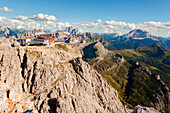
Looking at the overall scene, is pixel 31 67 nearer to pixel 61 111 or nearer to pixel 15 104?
pixel 61 111

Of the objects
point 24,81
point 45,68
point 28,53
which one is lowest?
point 24,81

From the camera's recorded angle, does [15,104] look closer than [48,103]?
Yes

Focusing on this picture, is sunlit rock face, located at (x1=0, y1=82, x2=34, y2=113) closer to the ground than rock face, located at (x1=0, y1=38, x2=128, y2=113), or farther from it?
farther from it

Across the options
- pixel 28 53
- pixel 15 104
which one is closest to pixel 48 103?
pixel 28 53

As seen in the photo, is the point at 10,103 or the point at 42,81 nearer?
the point at 10,103

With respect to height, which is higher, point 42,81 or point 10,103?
point 10,103

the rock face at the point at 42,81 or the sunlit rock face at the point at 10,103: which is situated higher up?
the sunlit rock face at the point at 10,103

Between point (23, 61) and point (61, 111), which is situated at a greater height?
point (23, 61)

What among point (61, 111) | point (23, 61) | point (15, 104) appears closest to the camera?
point (15, 104)

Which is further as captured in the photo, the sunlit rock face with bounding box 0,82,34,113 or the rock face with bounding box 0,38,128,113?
the rock face with bounding box 0,38,128,113

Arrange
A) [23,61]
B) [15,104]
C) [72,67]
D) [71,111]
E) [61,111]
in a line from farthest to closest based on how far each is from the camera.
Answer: [72,67]
[23,61]
[71,111]
[61,111]
[15,104]

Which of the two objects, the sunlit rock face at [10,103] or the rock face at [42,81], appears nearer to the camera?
the sunlit rock face at [10,103]
